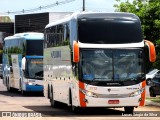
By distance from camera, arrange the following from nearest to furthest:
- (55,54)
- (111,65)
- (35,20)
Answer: (111,65) → (55,54) → (35,20)

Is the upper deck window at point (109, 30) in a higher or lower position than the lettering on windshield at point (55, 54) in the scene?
Answer: higher

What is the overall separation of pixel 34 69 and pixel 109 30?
52.8 ft

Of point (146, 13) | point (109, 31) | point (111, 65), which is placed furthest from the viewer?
point (146, 13)

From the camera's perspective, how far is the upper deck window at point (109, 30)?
2317 cm

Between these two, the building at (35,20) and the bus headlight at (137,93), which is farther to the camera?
the building at (35,20)

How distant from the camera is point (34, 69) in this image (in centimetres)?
3897

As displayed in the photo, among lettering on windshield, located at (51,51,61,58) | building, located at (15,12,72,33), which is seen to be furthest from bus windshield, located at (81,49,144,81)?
building, located at (15,12,72,33)

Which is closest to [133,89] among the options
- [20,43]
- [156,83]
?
[156,83]

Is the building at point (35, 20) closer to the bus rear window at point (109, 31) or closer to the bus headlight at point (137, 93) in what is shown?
the bus rear window at point (109, 31)

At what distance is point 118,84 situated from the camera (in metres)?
Answer: 22.9

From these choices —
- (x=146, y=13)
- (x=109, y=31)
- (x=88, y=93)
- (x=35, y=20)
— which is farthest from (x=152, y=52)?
(x=35, y=20)

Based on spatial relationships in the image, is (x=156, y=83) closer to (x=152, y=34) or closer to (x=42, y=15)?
(x=152, y=34)

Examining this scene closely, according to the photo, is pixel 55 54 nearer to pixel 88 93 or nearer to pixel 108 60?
pixel 108 60

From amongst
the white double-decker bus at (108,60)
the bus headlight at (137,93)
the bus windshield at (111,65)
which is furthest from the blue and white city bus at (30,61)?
the bus headlight at (137,93)
